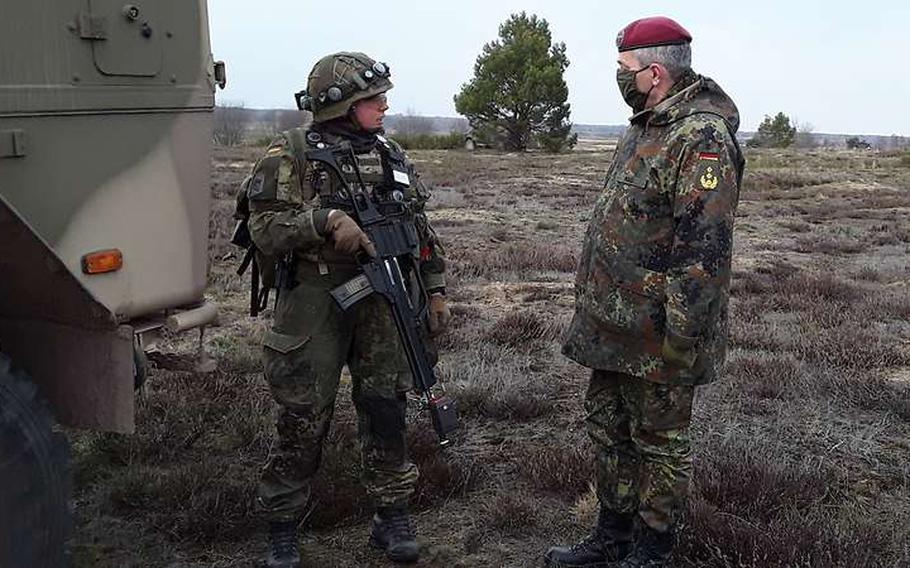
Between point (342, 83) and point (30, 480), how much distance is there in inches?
68.0

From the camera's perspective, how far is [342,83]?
3.40 m

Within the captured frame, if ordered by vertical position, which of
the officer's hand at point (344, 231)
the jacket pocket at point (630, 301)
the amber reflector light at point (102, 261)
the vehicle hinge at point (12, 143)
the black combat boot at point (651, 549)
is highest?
the vehicle hinge at point (12, 143)

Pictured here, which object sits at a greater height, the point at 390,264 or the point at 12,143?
the point at 12,143

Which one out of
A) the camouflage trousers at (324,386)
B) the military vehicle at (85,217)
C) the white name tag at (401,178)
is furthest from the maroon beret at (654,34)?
the military vehicle at (85,217)

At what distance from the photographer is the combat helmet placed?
3.40 m

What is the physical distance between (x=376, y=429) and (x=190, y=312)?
2.92 ft

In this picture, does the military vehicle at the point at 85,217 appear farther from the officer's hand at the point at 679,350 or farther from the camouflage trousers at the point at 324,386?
the officer's hand at the point at 679,350

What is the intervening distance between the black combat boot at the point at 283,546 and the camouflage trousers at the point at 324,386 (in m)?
0.05

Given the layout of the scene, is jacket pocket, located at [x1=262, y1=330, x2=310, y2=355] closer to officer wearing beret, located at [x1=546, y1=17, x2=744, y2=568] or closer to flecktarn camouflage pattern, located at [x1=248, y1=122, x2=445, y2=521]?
flecktarn camouflage pattern, located at [x1=248, y1=122, x2=445, y2=521]

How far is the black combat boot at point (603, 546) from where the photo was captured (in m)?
3.62

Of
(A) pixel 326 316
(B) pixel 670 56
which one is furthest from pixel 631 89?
(A) pixel 326 316

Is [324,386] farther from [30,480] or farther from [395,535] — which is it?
[30,480]

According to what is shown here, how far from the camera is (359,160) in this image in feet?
11.5

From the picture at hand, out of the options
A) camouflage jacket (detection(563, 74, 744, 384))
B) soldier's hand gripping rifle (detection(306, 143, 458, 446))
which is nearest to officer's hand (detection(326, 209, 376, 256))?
soldier's hand gripping rifle (detection(306, 143, 458, 446))
